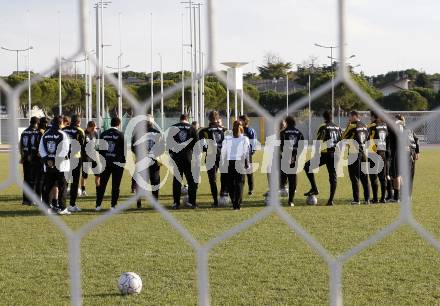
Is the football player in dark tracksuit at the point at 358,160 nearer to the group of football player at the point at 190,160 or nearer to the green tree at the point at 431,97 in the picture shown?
the group of football player at the point at 190,160

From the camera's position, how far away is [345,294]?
316 centimetres

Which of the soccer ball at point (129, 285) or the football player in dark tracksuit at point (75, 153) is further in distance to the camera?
the football player in dark tracksuit at point (75, 153)

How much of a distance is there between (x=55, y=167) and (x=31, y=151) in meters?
0.57

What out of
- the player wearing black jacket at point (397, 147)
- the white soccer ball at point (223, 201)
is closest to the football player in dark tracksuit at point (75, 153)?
the white soccer ball at point (223, 201)

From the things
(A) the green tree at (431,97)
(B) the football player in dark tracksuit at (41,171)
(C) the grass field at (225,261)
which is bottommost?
(C) the grass field at (225,261)

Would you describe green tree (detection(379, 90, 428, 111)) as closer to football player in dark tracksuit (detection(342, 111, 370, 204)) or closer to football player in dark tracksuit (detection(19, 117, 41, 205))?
football player in dark tracksuit (detection(342, 111, 370, 204))

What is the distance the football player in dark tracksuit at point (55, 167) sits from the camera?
4480mm

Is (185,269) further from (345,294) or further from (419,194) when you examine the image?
(419,194)

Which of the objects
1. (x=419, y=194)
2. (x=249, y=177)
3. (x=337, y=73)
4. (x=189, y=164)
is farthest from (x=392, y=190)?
(x=337, y=73)

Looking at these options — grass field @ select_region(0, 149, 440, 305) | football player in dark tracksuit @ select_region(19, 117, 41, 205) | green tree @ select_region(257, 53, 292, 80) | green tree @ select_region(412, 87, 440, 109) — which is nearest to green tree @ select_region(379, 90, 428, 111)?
green tree @ select_region(412, 87, 440, 109)

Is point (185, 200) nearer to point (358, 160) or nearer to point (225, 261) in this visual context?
point (358, 160)

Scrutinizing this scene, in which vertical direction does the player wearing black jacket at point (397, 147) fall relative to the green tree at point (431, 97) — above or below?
below

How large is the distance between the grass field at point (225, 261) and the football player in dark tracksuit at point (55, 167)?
222 mm

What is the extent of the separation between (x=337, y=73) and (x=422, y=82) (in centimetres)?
48
